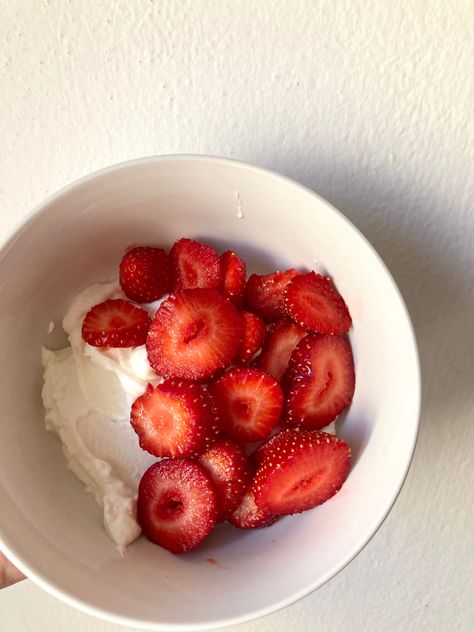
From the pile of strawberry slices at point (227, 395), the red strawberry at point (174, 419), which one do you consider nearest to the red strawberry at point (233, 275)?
the pile of strawberry slices at point (227, 395)

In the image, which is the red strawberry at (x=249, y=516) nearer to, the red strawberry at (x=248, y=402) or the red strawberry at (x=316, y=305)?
the red strawberry at (x=248, y=402)

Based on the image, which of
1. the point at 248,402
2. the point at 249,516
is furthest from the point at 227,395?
the point at 249,516

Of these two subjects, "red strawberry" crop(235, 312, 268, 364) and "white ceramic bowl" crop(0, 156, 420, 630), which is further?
"red strawberry" crop(235, 312, 268, 364)

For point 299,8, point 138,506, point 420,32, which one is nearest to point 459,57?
point 420,32

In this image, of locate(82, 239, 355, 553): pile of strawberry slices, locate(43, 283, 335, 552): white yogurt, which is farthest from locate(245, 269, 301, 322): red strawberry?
locate(43, 283, 335, 552): white yogurt

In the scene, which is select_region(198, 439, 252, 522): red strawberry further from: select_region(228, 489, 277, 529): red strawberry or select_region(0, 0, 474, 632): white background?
select_region(0, 0, 474, 632): white background

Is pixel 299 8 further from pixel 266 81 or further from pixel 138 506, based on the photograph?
pixel 138 506
